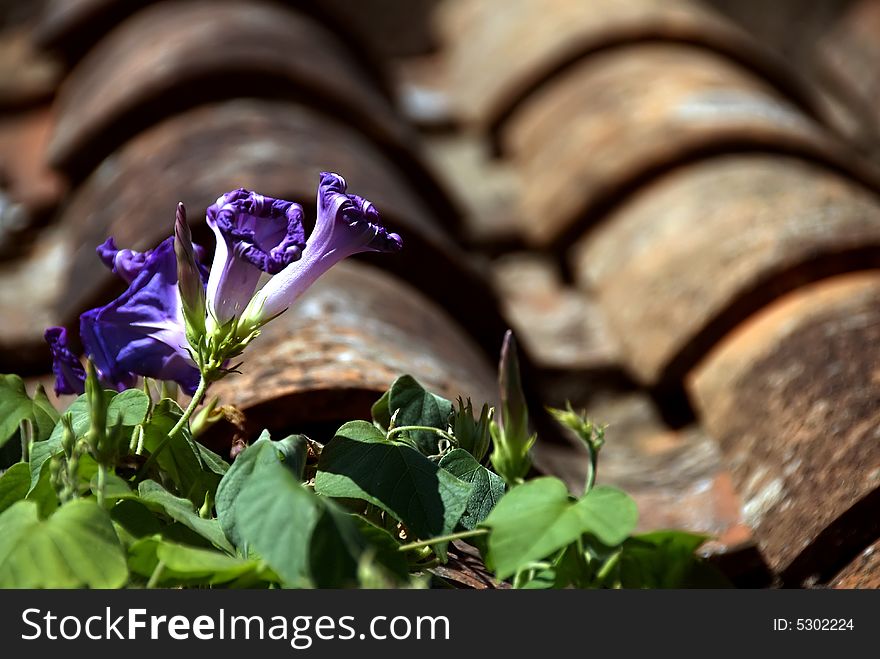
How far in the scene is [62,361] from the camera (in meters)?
0.98

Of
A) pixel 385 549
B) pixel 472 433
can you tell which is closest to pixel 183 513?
pixel 385 549

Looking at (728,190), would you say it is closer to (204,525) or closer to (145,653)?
(204,525)

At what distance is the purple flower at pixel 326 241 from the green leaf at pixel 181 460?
0.38 ft

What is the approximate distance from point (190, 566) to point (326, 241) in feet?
1.09

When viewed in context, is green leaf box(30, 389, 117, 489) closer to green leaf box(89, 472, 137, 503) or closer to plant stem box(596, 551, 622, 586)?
green leaf box(89, 472, 137, 503)

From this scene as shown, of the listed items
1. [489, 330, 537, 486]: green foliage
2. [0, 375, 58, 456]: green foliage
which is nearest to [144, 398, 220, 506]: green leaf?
[0, 375, 58, 456]: green foliage

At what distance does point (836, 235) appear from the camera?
5.27 ft

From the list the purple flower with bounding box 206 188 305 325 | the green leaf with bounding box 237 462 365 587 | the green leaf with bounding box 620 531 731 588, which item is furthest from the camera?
the purple flower with bounding box 206 188 305 325

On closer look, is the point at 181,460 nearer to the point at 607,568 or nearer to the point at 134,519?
the point at 134,519

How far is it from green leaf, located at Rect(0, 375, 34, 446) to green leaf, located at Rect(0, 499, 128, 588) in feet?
0.61

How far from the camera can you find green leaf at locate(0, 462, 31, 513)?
85cm

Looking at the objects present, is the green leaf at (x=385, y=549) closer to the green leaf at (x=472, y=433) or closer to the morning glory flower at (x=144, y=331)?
the green leaf at (x=472, y=433)

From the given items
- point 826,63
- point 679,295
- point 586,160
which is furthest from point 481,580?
point 826,63

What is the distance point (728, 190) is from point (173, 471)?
1256 millimetres
